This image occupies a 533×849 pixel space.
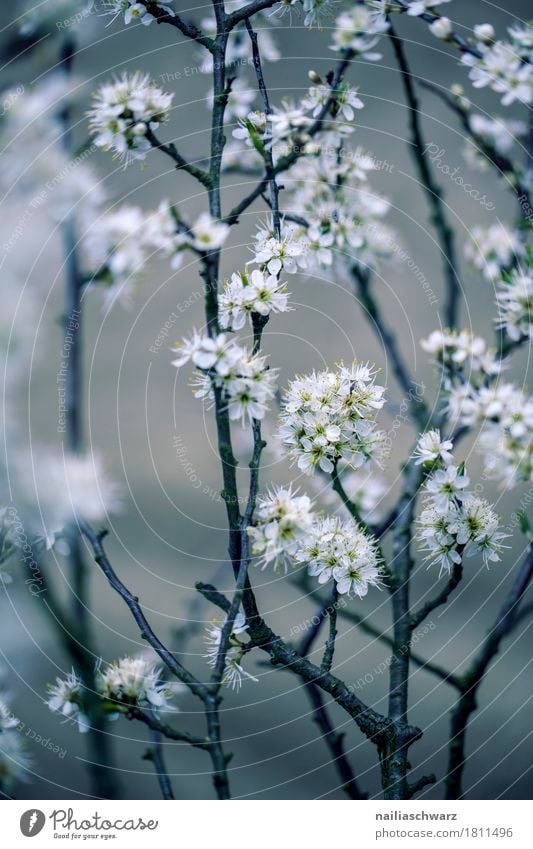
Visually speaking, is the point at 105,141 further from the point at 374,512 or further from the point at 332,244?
the point at 374,512

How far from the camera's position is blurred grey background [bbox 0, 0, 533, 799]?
92 centimetres

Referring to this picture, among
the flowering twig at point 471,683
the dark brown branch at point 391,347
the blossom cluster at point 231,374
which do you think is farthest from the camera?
the dark brown branch at point 391,347

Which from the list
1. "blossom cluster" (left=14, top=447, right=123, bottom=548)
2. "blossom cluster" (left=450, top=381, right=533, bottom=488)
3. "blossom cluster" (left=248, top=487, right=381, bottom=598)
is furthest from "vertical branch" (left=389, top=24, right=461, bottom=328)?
"blossom cluster" (left=14, top=447, right=123, bottom=548)

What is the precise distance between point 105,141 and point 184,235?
13cm

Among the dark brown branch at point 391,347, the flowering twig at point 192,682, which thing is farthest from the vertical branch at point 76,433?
the dark brown branch at point 391,347

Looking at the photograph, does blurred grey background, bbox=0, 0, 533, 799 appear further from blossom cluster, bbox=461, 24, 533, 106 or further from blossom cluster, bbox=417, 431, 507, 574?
blossom cluster, bbox=417, 431, 507, 574

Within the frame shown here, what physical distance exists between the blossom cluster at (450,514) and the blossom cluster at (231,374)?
0.18 m

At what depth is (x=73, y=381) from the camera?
949 millimetres

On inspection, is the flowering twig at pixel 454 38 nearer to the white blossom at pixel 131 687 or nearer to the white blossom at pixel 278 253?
the white blossom at pixel 278 253

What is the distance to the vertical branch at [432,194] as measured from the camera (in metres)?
0.91

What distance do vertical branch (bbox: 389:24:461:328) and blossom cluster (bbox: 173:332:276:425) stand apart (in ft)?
1.22

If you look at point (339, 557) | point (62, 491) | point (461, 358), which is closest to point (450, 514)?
point (339, 557)

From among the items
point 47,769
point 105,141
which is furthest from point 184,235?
point 47,769

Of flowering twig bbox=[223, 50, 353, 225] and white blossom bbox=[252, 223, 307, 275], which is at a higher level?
flowering twig bbox=[223, 50, 353, 225]
